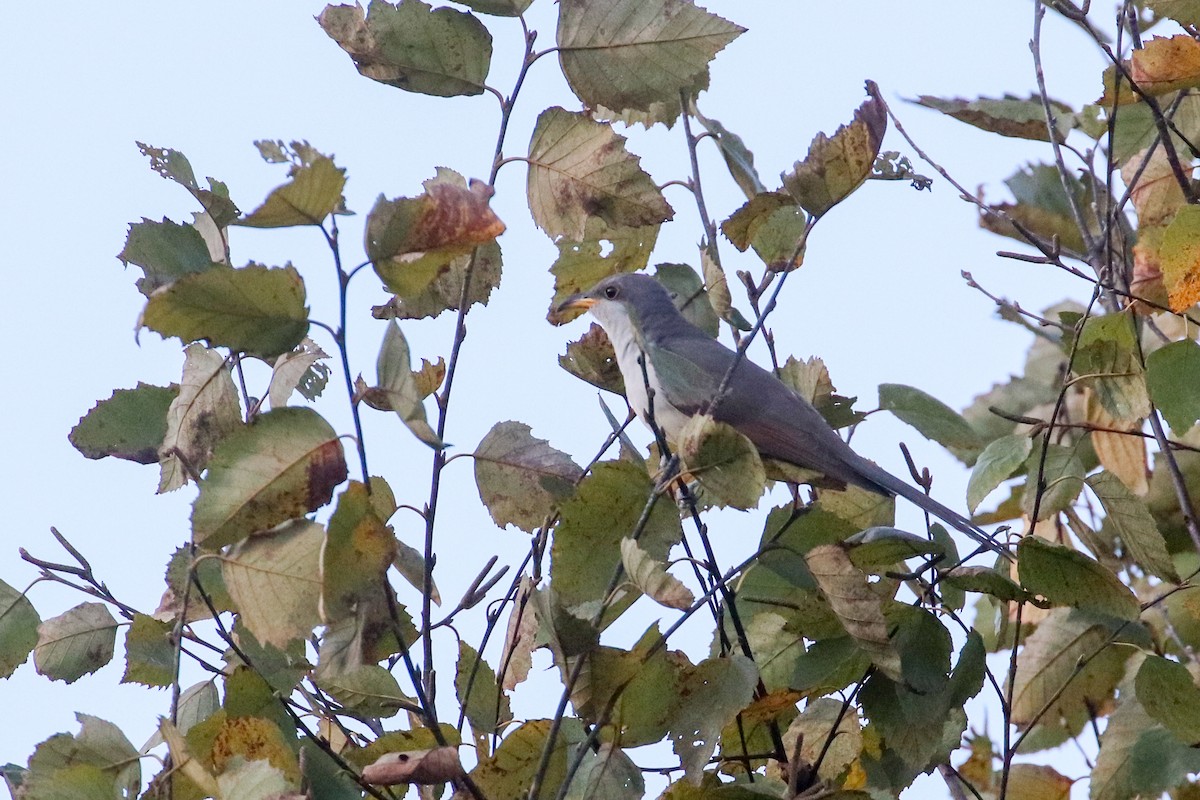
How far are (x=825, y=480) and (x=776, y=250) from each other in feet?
5.42

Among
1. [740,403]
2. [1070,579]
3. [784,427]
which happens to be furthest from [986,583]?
[740,403]

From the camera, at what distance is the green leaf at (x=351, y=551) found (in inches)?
82.8

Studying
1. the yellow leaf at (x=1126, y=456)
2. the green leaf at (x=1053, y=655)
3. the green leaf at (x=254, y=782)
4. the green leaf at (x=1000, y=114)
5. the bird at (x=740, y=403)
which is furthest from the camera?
the bird at (x=740, y=403)

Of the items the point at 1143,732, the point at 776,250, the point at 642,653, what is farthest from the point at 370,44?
the point at 1143,732

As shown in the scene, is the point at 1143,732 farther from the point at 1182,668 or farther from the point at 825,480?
the point at 825,480

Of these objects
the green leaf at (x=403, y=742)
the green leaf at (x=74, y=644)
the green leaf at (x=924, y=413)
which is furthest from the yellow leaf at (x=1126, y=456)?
the green leaf at (x=74, y=644)

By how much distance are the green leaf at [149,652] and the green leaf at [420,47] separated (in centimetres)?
125

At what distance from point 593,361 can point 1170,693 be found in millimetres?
1626

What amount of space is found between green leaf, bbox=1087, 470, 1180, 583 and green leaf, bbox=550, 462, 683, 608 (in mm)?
1279

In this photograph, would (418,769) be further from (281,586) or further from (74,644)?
(74,644)

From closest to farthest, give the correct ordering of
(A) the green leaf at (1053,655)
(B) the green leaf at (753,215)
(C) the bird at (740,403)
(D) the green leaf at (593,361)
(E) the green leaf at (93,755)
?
(E) the green leaf at (93,755) < (B) the green leaf at (753,215) < (A) the green leaf at (1053,655) < (D) the green leaf at (593,361) < (C) the bird at (740,403)

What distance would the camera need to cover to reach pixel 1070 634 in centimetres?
333

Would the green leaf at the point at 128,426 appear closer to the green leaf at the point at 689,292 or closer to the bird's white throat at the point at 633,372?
the green leaf at the point at 689,292

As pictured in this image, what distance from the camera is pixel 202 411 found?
2.66 meters
